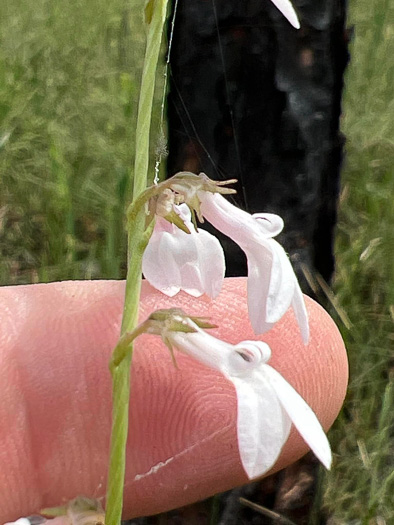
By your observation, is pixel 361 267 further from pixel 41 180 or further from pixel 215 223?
pixel 215 223

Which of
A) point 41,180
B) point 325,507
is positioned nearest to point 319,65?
point 325,507

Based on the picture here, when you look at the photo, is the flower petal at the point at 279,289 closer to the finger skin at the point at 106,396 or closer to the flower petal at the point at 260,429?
the flower petal at the point at 260,429

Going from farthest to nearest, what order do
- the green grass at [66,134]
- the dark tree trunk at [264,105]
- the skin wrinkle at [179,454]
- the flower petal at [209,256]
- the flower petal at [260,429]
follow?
1. the green grass at [66,134]
2. the dark tree trunk at [264,105]
3. the skin wrinkle at [179,454]
4. the flower petal at [209,256]
5. the flower petal at [260,429]

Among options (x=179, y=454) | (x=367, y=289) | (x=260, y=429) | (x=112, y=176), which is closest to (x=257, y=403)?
(x=260, y=429)

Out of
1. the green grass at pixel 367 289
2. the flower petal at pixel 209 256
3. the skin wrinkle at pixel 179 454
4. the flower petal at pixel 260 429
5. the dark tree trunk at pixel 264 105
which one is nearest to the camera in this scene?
the flower petal at pixel 260 429

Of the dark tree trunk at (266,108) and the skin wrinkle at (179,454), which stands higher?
the dark tree trunk at (266,108)

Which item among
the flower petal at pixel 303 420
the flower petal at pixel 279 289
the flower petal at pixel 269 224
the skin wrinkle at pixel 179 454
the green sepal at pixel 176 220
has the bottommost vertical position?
the skin wrinkle at pixel 179 454

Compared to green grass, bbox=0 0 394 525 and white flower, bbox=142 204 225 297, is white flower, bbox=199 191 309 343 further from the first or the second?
green grass, bbox=0 0 394 525

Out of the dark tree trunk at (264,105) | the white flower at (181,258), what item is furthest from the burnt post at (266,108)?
the white flower at (181,258)
